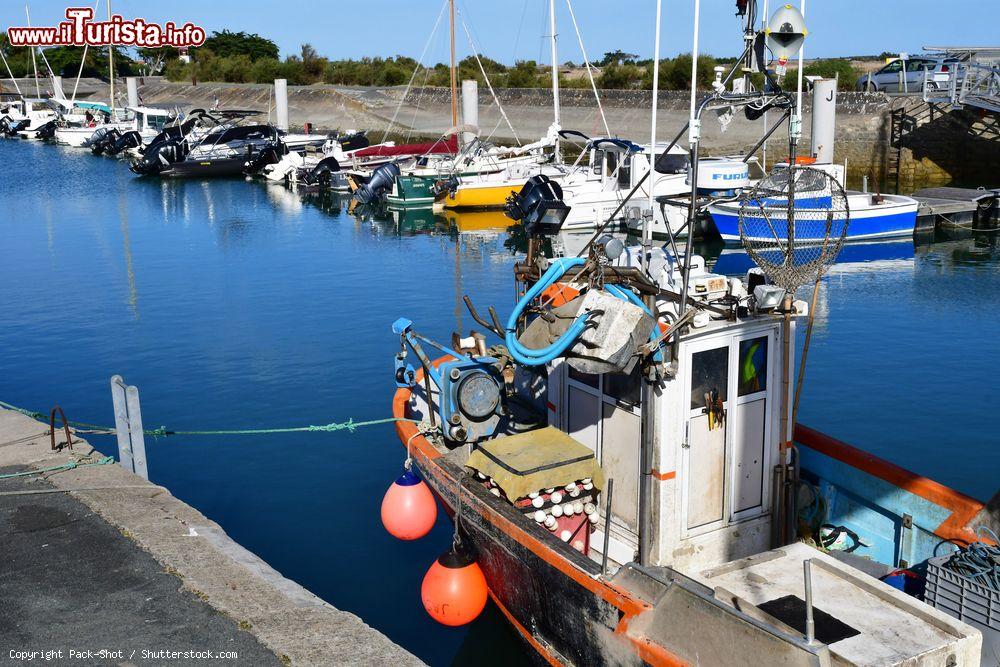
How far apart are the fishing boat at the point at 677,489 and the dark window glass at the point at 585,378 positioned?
15 mm

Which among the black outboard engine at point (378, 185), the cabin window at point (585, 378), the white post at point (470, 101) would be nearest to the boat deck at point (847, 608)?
the cabin window at point (585, 378)

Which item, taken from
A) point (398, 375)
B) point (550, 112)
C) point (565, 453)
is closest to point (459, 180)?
point (550, 112)

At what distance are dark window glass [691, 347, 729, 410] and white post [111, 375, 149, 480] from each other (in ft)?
15.8

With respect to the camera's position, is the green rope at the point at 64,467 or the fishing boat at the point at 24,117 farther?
the fishing boat at the point at 24,117

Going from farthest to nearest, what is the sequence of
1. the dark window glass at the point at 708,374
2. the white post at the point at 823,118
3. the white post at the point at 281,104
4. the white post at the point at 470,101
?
the white post at the point at 281,104 < the white post at the point at 470,101 < the white post at the point at 823,118 < the dark window glass at the point at 708,374

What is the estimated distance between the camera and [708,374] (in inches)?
251

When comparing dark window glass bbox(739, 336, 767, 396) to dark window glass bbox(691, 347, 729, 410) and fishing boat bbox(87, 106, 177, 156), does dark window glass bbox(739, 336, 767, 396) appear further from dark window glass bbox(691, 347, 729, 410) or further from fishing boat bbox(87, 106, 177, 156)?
fishing boat bbox(87, 106, 177, 156)

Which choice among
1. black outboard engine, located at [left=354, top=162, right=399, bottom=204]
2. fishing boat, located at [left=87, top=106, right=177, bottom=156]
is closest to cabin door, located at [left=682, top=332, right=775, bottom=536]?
black outboard engine, located at [left=354, top=162, right=399, bottom=204]

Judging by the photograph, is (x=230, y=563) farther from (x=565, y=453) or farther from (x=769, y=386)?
(x=769, y=386)

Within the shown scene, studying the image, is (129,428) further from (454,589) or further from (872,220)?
(872,220)

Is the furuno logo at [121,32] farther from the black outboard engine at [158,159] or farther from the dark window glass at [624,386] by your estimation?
the dark window glass at [624,386]

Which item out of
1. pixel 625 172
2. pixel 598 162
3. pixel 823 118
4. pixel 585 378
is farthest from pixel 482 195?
pixel 585 378

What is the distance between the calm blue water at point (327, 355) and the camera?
391 inches

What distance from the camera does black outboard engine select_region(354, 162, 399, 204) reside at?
34.8m
